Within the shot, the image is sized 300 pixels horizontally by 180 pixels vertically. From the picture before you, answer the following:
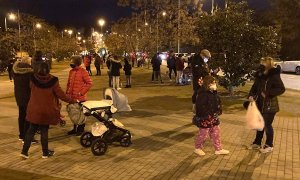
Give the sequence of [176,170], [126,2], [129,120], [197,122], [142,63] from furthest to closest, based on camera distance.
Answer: [142,63] < [126,2] < [129,120] < [197,122] < [176,170]

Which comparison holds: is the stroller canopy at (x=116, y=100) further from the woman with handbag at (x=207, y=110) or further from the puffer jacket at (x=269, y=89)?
the puffer jacket at (x=269, y=89)

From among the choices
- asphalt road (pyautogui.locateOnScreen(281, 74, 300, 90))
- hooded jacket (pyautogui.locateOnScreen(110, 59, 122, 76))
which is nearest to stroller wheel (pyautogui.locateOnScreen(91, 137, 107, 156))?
hooded jacket (pyautogui.locateOnScreen(110, 59, 122, 76))

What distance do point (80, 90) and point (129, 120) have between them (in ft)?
8.76

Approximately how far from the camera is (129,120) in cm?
1145

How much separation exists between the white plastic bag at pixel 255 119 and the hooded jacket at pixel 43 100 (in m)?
3.41

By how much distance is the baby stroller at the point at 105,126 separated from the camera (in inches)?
316

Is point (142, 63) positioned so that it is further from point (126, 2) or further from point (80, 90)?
point (80, 90)

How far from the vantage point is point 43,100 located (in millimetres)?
7523

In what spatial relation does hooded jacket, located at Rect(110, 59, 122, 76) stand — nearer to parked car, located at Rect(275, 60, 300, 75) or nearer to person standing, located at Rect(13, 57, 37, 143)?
person standing, located at Rect(13, 57, 37, 143)

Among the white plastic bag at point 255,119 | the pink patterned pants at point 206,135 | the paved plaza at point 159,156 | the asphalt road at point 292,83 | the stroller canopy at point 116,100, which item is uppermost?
the stroller canopy at point 116,100

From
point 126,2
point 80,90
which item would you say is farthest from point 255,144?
point 126,2

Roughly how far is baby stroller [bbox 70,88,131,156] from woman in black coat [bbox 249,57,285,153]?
2538 millimetres

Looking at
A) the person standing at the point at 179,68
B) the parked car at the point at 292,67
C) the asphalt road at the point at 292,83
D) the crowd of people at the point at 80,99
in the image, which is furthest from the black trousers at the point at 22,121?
the parked car at the point at 292,67

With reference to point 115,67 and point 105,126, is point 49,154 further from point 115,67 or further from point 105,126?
point 115,67
